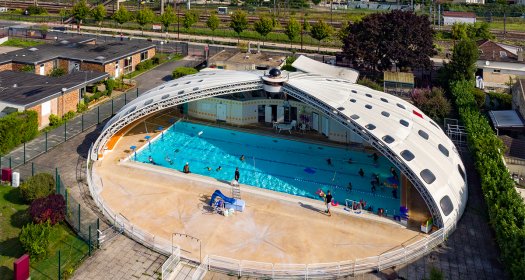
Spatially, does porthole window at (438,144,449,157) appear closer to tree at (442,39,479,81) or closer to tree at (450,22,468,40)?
tree at (442,39,479,81)

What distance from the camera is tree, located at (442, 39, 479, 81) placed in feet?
174

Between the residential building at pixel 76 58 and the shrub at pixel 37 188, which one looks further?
the residential building at pixel 76 58

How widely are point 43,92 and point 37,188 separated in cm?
1677

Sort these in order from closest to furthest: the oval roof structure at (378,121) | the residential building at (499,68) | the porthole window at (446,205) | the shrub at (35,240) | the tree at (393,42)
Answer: the shrub at (35,240)
the porthole window at (446,205)
the oval roof structure at (378,121)
the residential building at (499,68)
the tree at (393,42)

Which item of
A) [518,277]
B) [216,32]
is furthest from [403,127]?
[216,32]

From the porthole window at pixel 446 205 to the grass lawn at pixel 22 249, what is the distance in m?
19.8

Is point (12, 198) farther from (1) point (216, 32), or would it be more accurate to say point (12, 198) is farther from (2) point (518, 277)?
(1) point (216, 32)

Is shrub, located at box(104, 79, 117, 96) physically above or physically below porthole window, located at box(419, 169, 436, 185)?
above

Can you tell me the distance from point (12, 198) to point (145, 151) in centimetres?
1087

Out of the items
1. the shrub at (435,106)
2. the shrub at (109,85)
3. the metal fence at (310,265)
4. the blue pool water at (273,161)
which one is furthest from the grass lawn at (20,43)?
the metal fence at (310,265)

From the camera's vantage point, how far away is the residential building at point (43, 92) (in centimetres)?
4097

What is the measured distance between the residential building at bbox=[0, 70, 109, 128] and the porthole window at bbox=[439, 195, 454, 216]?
1305 inches

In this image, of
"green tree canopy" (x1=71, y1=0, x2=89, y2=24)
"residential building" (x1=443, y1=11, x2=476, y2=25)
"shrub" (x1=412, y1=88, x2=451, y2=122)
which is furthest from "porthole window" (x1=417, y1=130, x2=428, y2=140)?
"green tree canopy" (x1=71, y1=0, x2=89, y2=24)

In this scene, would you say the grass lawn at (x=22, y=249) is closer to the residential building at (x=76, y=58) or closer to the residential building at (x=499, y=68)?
the residential building at (x=76, y=58)
